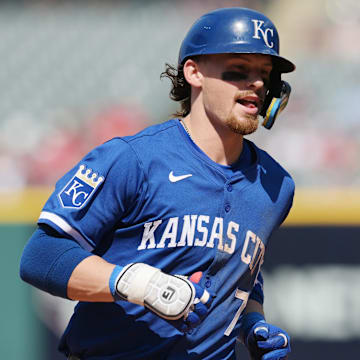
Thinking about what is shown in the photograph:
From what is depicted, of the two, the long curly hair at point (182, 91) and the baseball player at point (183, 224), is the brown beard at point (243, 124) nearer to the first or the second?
the baseball player at point (183, 224)

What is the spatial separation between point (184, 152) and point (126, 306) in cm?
58

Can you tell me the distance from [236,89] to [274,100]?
18 cm

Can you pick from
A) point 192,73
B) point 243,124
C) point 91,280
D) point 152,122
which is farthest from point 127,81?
point 91,280

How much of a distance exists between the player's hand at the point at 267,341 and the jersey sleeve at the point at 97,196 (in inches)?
26.9

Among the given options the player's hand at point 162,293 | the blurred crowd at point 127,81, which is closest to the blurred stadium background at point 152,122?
the blurred crowd at point 127,81

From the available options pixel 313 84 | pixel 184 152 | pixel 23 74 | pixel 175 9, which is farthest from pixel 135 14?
pixel 184 152

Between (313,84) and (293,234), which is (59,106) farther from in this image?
(293,234)

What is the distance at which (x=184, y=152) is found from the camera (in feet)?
8.43

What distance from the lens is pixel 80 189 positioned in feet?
7.68

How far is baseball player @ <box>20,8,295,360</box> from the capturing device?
223 centimetres

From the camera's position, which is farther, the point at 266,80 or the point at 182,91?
the point at 182,91

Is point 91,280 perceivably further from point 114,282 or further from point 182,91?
point 182,91

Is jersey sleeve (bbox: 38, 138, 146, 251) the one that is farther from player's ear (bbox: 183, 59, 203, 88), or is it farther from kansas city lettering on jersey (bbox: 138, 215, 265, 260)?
player's ear (bbox: 183, 59, 203, 88)

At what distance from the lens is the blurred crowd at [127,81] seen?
24.5 feet
